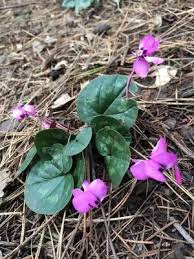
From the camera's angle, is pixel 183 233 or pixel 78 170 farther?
pixel 78 170

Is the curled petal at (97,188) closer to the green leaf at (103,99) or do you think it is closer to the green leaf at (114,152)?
the green leaf at (114,152)

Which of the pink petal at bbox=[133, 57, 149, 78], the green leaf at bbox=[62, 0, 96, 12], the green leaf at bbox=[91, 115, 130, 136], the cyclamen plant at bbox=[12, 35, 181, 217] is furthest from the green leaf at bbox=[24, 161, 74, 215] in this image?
the green leaf at bbox=[62, 0, 96, 12]

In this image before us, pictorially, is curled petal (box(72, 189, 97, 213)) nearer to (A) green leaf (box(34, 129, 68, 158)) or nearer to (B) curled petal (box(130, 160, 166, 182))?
(B) curled petal (box(130, 160, 166, 182))

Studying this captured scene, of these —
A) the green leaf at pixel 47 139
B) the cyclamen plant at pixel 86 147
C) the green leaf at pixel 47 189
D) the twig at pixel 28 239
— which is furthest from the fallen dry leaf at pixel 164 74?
the twig at pixel 28 239

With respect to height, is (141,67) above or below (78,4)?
above

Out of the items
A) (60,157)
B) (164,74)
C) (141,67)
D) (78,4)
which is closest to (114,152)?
(60,157)

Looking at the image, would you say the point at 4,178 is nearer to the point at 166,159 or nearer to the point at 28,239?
the point at 28,239
